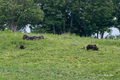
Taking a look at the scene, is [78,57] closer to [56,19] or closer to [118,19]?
[56,19]

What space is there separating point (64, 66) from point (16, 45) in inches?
234

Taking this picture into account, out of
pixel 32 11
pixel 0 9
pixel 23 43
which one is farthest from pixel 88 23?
pixel 23 43

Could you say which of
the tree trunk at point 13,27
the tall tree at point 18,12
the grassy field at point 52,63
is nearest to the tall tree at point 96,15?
the tall tree at point 18,12

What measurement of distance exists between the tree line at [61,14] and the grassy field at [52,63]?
14.3 metres

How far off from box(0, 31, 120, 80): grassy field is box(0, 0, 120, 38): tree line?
562 inches

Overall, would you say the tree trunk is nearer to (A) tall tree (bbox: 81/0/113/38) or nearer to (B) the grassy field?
→ (A) tall tree (bbox: 81/0/113/38)

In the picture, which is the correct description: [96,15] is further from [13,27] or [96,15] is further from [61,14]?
[13,27]

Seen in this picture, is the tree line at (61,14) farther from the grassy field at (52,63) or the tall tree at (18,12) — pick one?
the grassy field at (52,63)

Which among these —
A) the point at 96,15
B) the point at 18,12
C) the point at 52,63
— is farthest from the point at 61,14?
the point at 52,63

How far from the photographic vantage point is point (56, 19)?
103ft

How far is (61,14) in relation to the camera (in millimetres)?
30734

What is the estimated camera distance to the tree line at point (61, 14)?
1087 inches

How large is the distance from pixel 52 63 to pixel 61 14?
22311mm

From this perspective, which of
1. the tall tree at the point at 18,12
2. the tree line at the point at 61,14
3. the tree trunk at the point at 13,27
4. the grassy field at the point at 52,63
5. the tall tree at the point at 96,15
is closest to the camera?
the grassy field at the point at 52,63
